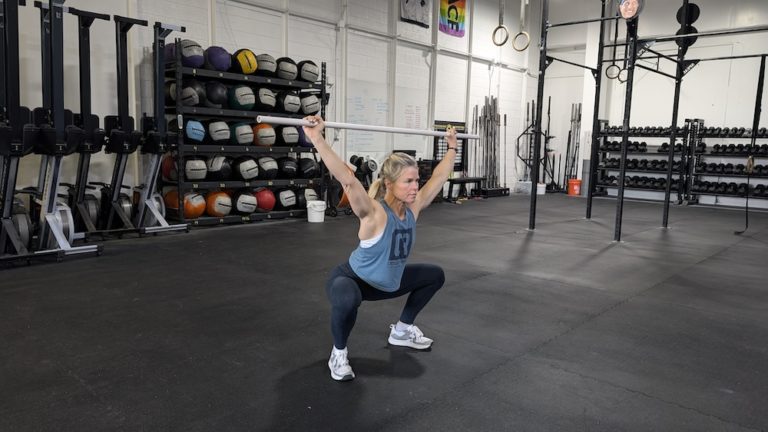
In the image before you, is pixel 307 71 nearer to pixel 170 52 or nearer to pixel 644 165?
pixel 170 52

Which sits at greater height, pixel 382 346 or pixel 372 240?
pixel 372 240

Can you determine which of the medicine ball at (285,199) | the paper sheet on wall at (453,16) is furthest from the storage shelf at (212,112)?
the paper sheet on wall at (453,16)

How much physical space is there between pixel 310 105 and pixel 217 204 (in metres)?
1.71

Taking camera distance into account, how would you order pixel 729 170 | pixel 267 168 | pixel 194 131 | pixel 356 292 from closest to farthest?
pixel 356 292 → pixel 194 131 → pixel 267 168 → pixel 729 170

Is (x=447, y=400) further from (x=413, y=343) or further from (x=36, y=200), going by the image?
(x=36, y=200)

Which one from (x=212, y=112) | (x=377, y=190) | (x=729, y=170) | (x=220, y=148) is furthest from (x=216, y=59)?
(x=729, y=170)

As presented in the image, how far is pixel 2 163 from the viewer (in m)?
4.16

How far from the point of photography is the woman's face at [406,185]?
83.0 inches

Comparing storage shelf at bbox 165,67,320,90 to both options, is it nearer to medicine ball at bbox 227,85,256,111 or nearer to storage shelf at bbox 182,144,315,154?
medicine ball at bbox 227,85,256,111

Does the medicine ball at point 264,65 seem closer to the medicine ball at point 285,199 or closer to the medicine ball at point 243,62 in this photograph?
the medicine ball at point 243,62

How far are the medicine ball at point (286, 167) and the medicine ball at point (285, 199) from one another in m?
0.20

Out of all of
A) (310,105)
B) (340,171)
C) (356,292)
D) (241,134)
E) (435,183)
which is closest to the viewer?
(340,171)

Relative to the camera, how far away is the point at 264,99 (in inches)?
246

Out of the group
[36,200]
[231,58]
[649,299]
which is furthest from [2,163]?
[649,299]
